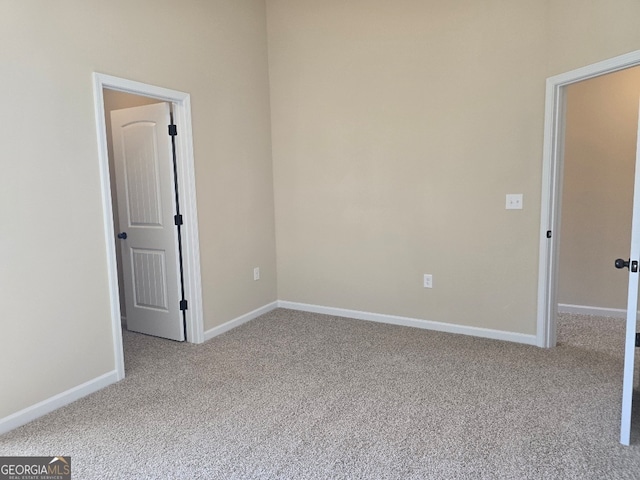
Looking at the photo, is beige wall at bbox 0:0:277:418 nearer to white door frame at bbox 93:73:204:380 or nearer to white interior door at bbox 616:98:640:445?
white door frame at bbox 93:73:204:380

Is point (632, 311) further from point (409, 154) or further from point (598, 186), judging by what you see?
point (598, 186)

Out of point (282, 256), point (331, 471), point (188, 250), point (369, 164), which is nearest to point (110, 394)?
point (188, 250)

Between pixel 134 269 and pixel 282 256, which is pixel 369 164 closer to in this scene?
pixel 282 256

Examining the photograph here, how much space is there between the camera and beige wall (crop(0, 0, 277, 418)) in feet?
7.82

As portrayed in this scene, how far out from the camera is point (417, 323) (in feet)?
13.0

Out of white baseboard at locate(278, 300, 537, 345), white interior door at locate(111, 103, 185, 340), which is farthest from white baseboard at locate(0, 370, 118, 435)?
white baseboard at locate(278, 300, 537, 345)

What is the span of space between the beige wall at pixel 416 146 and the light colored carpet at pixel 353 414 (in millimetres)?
632

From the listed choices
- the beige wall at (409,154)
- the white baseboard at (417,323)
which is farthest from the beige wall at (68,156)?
the white baseboard at (417,323)

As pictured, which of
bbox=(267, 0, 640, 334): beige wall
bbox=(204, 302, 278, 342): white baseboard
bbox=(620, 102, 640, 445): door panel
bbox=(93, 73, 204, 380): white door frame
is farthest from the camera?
bbox=(204, 302, 278, 342): white baseboard

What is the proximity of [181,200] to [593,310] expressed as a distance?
391 cm

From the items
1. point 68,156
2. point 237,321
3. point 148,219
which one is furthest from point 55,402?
point 237,321

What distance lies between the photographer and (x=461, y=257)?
12.2 feet

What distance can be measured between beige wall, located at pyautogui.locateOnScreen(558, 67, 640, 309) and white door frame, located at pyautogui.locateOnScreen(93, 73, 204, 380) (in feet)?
11.2

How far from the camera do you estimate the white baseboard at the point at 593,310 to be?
4070 mm
